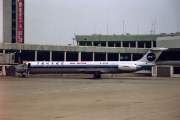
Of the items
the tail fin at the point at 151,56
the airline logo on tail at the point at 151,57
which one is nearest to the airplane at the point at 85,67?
the tail fin at the point at 151,56

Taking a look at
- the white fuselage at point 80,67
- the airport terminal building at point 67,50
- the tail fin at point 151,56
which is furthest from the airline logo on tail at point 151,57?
the airport terminal building at point 67,50

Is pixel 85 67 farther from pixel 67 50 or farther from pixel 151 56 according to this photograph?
pixel 67 50

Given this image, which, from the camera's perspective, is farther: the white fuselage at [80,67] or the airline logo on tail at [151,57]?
the airline logo on tail at [151,57]

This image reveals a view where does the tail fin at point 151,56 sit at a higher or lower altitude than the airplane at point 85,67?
higher

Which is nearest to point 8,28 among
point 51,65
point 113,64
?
point 51,65

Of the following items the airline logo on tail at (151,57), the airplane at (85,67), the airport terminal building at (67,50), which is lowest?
the airplane at (85,67)

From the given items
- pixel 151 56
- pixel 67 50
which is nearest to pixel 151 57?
pixel 151 56

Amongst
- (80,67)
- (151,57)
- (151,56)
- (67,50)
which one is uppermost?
(67,50)

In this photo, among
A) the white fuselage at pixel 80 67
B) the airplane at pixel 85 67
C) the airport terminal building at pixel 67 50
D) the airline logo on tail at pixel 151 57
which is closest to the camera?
the airplane at pixel 85 67

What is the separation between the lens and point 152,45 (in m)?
148

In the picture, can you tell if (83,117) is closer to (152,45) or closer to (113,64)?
(113,64)

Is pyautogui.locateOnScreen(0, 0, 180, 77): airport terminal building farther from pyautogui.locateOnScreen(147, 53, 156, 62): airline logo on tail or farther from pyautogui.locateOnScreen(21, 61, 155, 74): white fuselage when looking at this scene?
pyautogui.locateOnScreen(21, 61, 155, 74): white fuselage

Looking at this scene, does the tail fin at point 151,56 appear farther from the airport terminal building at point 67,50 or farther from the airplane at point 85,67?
the airport terminal building at point 67,50

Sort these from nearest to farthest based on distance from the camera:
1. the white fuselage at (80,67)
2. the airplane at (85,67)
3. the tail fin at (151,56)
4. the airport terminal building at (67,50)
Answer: the airplane at (85,67), the white fuselage at (80,67), the tail fin at (151,56), the airport terminal building at (67,50)
